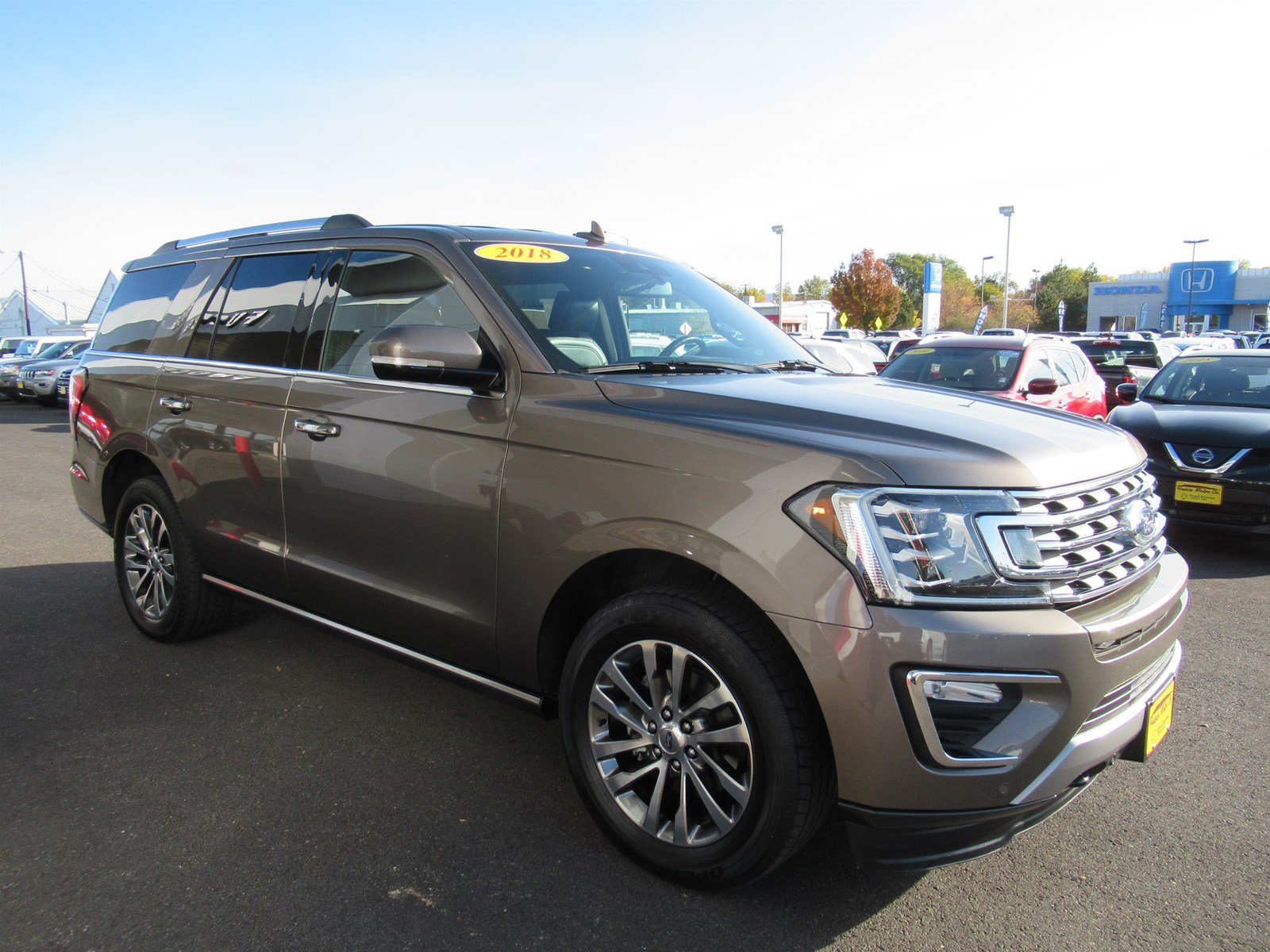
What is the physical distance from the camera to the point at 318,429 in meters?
3.43

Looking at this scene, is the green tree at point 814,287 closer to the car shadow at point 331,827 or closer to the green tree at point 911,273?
the green tree at point 911,273

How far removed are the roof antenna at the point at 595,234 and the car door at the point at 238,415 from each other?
111 centimetres

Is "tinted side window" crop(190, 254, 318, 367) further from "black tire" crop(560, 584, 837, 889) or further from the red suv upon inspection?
the red suv

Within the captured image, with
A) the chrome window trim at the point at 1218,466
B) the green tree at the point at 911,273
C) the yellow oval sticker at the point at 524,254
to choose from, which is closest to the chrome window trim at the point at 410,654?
the yellow oval sticker at the point at 524,254

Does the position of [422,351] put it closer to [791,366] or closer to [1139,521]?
[791,366]

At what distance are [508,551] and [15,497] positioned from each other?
28.3 feet

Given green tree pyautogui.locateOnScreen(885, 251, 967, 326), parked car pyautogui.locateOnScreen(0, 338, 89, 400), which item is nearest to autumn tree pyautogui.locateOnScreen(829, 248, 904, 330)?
green tree pyautogui.locateOnScreen(885, 251, 967, 326)

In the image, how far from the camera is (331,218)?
3.84 m

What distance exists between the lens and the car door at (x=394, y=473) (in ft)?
9.70

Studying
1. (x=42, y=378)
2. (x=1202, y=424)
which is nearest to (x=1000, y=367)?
(x=1202, y=424)

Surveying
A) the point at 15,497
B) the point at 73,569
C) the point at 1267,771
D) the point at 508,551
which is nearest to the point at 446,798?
the point at 508,551

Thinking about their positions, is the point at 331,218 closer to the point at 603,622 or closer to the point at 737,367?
the point at 737,367

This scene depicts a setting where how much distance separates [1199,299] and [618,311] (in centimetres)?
7903

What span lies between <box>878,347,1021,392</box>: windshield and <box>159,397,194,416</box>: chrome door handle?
6.71 m
